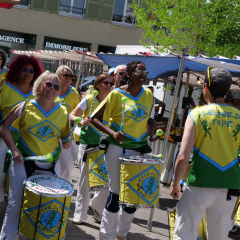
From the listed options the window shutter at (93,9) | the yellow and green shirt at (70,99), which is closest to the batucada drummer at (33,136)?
the yellow and green shirt at (70,99)

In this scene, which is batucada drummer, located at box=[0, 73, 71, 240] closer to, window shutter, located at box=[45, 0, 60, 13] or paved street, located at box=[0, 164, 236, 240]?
paved street, located at box=[0, 164, 236, 240]

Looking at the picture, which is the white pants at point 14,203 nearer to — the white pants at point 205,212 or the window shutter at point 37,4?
the white pants at point 205,212

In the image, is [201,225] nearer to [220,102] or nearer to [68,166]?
[220,102]

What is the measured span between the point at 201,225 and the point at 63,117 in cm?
160

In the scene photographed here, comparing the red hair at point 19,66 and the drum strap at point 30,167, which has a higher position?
the red hair at point 19,66

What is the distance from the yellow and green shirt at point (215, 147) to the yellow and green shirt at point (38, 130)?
132 centimetres

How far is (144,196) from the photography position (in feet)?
13.3

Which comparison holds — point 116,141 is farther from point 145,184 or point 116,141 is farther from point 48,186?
point 48,186

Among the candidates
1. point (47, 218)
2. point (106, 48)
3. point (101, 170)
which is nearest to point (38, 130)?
point (47, 218)

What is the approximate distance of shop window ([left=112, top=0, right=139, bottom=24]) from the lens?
26344 millimetres

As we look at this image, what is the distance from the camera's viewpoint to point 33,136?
12.6 ft

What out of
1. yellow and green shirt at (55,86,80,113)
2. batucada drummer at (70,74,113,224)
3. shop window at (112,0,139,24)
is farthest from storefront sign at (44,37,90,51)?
batucada drummer at (70,74,113,224)

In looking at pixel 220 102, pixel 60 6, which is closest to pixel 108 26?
pixel 60 6

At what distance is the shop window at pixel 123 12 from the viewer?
26344mm
